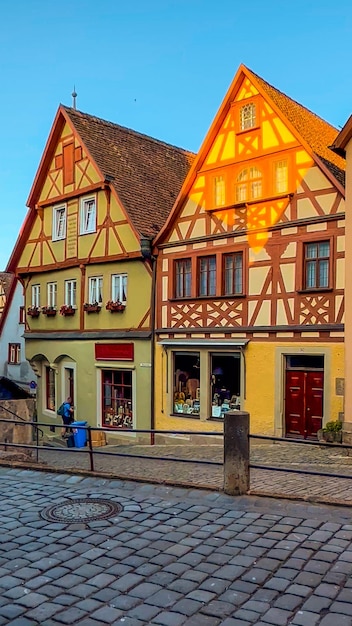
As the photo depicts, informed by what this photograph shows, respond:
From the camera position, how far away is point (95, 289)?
21344 millimetres

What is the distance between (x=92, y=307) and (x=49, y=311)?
9.91 feet

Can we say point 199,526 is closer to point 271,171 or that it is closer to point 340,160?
point 271,171

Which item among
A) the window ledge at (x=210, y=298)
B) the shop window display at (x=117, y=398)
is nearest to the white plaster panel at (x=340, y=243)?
the window ledge at (x=210, y=298)

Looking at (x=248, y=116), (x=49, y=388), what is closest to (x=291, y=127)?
(x=248, y=116)

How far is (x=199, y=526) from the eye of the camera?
6301mm

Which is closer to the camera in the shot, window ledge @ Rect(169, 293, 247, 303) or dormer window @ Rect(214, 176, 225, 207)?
window ledge @ Rect(169, 293, 247, 303)

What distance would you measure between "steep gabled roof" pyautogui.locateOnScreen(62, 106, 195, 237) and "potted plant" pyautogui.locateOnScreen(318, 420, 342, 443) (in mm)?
8539

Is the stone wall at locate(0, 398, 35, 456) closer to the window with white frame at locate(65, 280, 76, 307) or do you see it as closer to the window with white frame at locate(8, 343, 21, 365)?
the window with white frame at locate(65, 280, 76, 307)

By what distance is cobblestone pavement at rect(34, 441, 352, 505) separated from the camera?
30.6ft

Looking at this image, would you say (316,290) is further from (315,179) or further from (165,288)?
(165,288)

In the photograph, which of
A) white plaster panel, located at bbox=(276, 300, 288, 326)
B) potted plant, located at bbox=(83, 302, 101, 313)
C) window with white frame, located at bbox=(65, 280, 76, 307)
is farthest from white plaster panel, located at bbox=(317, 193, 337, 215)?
window with white frame, located at bbox=(65, 280, 76, 307)

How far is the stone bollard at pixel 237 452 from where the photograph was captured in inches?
289

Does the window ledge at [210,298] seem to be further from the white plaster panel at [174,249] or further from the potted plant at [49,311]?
the potted plant at [49,311]

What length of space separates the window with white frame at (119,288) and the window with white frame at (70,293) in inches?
92.3
